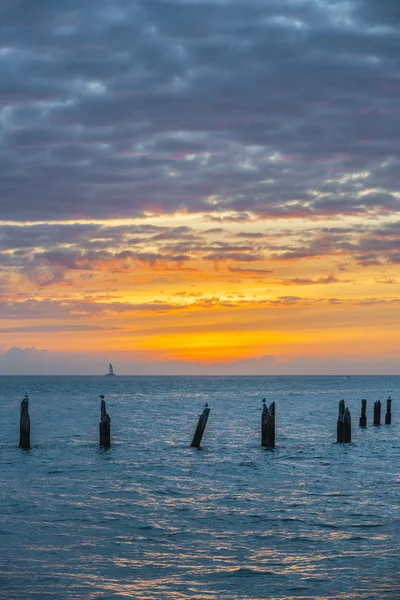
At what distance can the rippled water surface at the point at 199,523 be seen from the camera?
14773 millimetres

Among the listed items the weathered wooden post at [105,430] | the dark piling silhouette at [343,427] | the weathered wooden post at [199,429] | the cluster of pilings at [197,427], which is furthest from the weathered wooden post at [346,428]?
the weathered wooden post at [105,430]

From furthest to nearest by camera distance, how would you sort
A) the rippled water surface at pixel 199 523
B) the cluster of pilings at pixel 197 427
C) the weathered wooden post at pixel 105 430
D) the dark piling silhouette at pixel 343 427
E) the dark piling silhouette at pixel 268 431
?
1. the dark piling silhouette at pixel 343 427
2. the dark piling silhouette at pixel 268 431
3. the weathered wooden post at pixel 105 430
4. the cluster of pilings at pixel 197 427
5. the rippled water surface at pixel 199 523

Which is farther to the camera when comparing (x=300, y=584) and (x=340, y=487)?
(x=340, y=487)

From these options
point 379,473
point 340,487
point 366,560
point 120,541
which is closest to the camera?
point 366,560

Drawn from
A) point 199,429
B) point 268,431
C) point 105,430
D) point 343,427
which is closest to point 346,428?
point 343,427

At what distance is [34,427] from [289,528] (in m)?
41.4

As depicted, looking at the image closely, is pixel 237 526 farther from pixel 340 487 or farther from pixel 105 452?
pixel 105 452

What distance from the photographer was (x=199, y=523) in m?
20.7

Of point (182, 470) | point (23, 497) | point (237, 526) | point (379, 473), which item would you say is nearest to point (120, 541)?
point (237, 526)

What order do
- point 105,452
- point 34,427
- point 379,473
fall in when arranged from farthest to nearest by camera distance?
point 34,427 < point 105,452 < point 379,473

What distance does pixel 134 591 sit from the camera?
46.6ft

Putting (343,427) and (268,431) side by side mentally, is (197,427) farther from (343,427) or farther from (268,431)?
(343,427)

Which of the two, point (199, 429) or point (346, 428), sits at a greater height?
point (199, 429)

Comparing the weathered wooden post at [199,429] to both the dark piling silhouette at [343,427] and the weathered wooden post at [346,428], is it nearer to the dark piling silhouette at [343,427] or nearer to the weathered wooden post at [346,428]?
the dark piling silhouette at [343,427]
